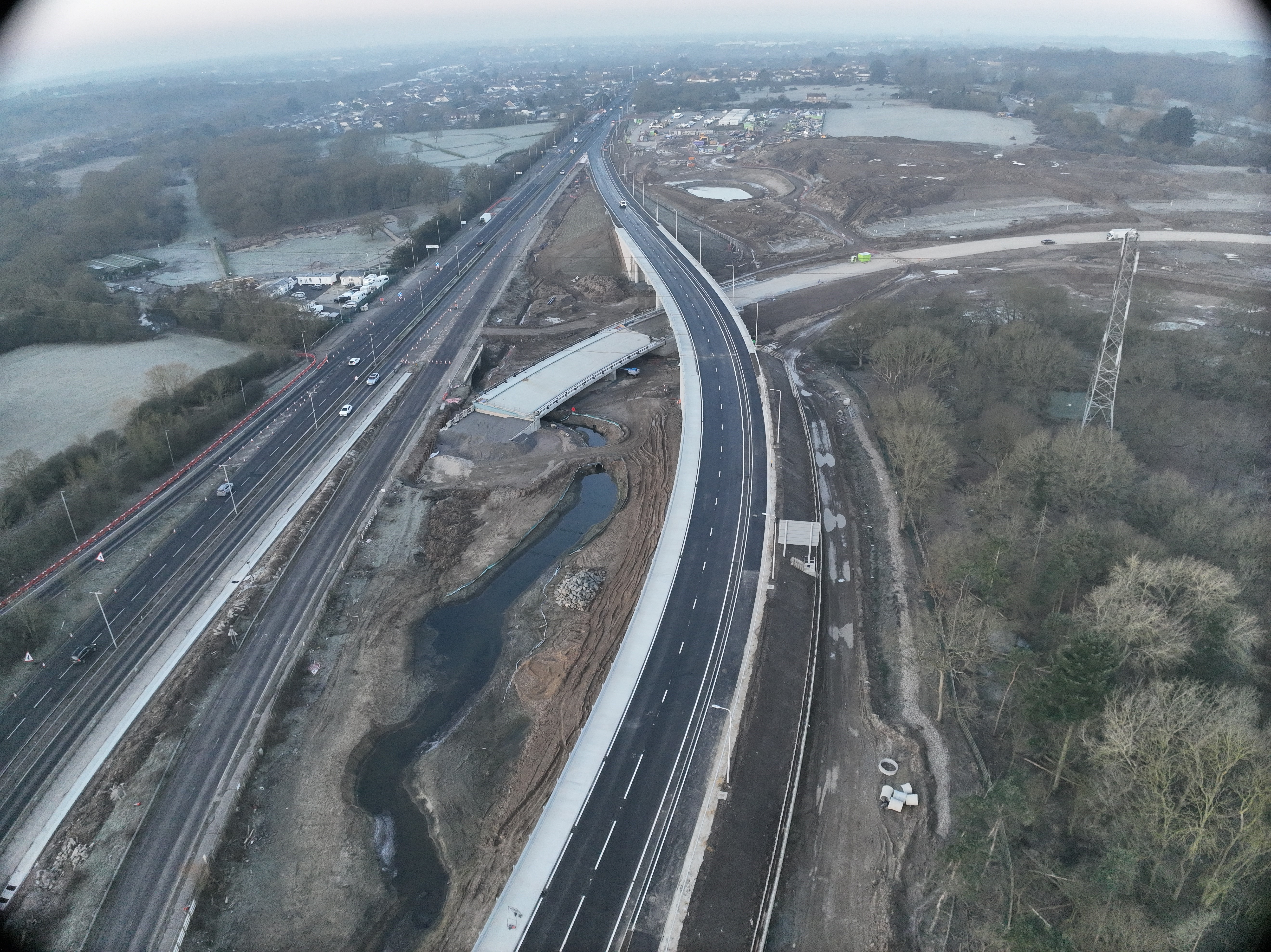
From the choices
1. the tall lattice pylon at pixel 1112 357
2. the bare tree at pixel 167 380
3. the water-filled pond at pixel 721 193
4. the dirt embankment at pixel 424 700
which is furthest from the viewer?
the water-filled pond at pixel 721 193

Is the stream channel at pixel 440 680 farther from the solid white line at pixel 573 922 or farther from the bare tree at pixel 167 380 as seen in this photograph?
the bare tree at pixel 167 380

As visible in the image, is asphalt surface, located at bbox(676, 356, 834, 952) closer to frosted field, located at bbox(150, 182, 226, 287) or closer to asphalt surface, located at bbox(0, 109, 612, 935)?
asphalt surface, located at bbox(0, 109, 612, 935)

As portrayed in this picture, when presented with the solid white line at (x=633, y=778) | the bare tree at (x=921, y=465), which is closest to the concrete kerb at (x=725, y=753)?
the solid white line at (x=633, y=778)

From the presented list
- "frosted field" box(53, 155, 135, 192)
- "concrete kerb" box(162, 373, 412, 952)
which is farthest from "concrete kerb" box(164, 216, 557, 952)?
"frosted field" box(53, 155, 135, 192)

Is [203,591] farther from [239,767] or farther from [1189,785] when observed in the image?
[1189,785]

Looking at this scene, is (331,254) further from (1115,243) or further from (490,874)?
(1115,243)

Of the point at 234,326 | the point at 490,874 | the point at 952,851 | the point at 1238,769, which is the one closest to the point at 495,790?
the point at 490,874

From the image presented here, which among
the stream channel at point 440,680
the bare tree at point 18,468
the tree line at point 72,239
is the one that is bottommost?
the stream channel at point 440,680

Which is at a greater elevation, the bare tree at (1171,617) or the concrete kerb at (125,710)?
the bare tree at (1171,617)
